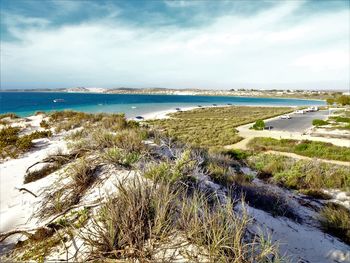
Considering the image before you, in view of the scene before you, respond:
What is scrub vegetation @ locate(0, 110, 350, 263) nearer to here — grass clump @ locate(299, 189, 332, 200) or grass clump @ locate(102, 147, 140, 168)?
grass clump @ locate(102, 147, 140, 168)

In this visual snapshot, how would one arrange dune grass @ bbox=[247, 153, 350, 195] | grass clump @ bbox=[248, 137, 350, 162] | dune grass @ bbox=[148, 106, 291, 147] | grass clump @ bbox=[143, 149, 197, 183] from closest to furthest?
grass clump @ bbox=[143, 149, 197, 183] → dune grass @ bbox=[247, 153, 350, 195] → grass clump @ bbox=[248, 137, 350, 162] → dune grass @ bbox=[148, 106, 291, 147]

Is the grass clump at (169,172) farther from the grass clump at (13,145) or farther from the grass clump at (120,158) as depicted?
the grass clump at (13,145)

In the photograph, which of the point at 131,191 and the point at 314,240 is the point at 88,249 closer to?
the point at 131,191

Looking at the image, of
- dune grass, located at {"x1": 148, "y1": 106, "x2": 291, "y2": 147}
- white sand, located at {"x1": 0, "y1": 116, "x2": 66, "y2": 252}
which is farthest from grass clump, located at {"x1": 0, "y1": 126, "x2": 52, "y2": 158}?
dune grass, located at {"x1": 148, "y1": 106, "x2": 291, "y2": 147}

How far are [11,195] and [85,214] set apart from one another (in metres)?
3.04

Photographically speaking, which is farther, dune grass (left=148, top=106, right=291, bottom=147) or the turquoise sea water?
the turquoise sea water

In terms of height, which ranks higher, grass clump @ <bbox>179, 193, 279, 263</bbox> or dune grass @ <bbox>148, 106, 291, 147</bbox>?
grass clump @ <bbox>179, 193, 279, 263</bbox>

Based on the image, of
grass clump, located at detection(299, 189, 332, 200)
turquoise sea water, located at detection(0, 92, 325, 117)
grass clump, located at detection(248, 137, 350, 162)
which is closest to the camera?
grass clump, located at detection(299, 189, 332, 200)

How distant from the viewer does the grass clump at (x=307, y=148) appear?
18.0 m

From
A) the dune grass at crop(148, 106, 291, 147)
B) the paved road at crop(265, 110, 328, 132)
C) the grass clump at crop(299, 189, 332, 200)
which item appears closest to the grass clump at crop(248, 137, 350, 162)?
the dune grass at crop(148, 106, 291, 147)

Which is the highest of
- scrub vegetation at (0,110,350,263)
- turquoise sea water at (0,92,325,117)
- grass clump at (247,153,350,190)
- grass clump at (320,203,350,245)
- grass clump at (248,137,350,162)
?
scrub vegetation at (0,110,350,263)

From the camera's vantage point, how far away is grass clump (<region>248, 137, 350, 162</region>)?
18.0 m

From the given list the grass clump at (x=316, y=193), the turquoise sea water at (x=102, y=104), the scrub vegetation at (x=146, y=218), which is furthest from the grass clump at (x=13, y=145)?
the turquoise sea water at (x=102, y=104)

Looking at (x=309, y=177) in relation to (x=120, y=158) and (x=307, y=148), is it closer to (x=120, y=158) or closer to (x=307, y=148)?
(x=120, y=158)
